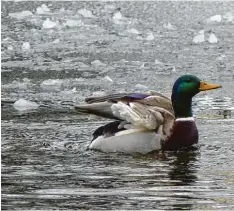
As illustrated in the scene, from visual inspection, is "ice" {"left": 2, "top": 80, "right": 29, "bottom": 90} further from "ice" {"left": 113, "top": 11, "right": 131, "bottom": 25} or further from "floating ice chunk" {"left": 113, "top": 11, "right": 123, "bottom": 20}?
"floating ice chunk" {"left": 113, "top": 11, "right": 123, "bottom": 20}

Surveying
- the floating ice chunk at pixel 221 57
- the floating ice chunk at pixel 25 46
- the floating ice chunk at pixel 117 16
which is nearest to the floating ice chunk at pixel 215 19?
the floating ice chunk at pixel 117 16

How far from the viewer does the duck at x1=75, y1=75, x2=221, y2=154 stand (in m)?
8.95

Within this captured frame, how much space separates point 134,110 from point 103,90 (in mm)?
3877

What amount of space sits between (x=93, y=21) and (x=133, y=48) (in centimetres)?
432

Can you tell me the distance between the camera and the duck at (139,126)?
352 inches

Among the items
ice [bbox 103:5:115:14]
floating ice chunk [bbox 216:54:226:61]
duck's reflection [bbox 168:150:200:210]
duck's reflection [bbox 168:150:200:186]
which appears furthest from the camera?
ice [bbox 103:5:115:14]

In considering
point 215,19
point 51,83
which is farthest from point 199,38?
point 51,83

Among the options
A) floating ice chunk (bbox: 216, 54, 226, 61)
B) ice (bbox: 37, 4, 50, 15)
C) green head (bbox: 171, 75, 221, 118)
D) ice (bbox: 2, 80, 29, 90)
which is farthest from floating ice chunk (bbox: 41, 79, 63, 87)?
ice (bbox: 37, 4, 50, 15)

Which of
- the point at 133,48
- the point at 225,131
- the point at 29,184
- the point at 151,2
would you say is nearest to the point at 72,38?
the point at 133,48

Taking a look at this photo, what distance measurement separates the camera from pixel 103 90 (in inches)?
504

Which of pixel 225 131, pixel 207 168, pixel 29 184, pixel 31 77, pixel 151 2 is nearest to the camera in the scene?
pixel 29 184

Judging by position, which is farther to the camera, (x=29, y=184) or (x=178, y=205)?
(x=29, y=184)

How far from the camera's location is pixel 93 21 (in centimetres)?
2080

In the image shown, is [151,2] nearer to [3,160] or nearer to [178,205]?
[3,160]
